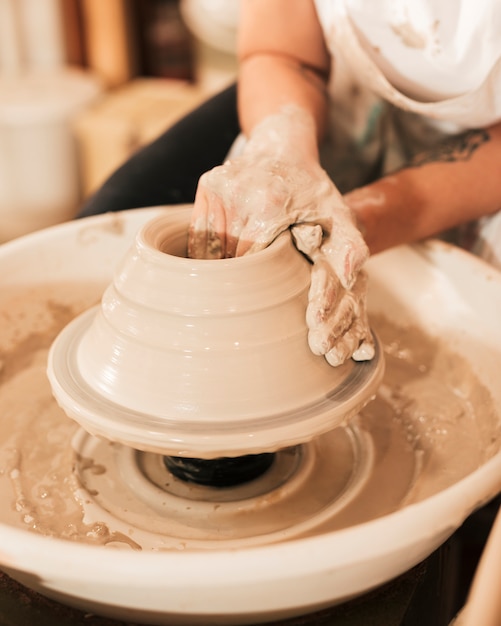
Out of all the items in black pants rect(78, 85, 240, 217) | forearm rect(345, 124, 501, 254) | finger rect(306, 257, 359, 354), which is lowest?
black pants rect(78, 85, 240, 217)

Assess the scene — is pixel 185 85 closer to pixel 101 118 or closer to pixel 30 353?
pixel 101 118

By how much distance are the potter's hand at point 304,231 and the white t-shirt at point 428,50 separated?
0.39m

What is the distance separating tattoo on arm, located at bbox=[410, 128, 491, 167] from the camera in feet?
4.36

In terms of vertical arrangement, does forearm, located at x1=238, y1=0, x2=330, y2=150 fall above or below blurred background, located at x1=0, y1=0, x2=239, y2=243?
above

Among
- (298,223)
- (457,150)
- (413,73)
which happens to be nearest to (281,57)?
(413,73)

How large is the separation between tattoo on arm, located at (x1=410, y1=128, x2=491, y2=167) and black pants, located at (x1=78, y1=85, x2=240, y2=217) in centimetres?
46

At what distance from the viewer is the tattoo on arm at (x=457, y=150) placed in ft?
4.36

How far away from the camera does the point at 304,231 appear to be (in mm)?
939

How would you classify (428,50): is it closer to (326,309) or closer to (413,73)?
(413,73)

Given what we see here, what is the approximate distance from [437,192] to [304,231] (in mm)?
446

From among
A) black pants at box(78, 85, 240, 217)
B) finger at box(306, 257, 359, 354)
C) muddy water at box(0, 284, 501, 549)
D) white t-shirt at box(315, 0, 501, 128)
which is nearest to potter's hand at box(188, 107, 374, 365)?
finger at box(306, 257, 359, 354)

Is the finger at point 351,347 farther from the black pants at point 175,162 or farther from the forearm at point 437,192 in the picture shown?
the black pants at point 175,162

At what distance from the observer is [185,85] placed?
12.5 feet

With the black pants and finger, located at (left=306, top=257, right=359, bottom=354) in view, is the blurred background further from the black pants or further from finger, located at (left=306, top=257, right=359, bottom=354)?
finger, located at (left=306, top=257, right=359, bottom=354)
